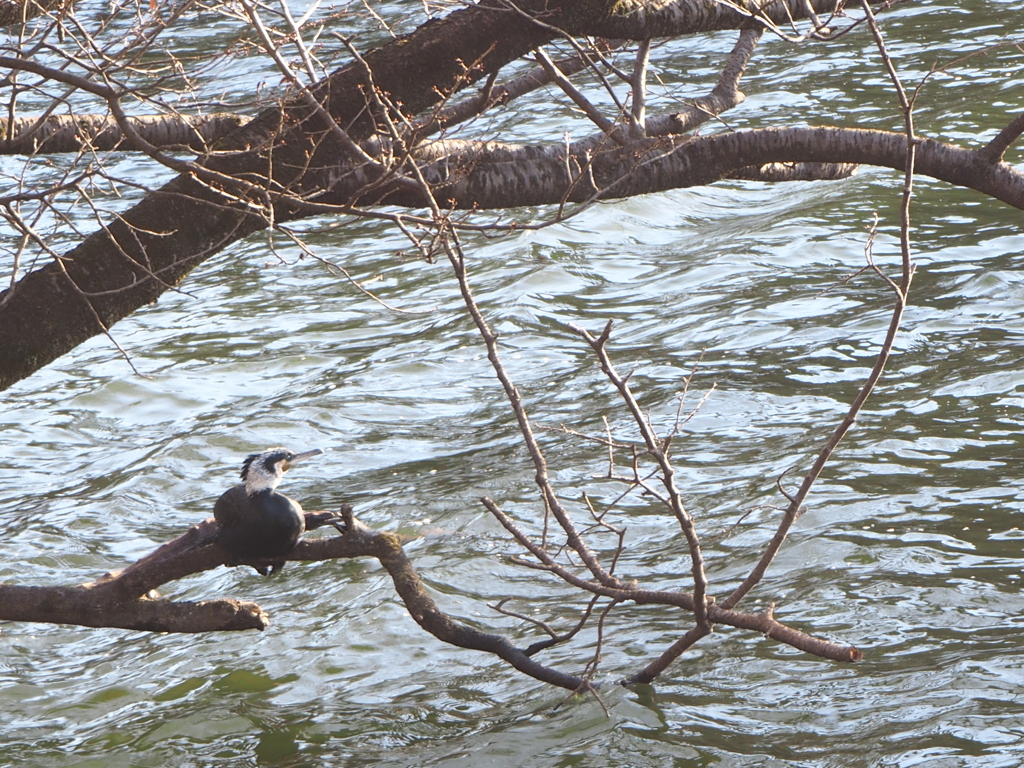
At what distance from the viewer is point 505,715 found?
473cm

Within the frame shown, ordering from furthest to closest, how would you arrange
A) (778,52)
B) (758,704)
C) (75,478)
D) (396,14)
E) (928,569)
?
1. (396,14)
2. (778,52)
3. (75,478)
4. (928,569)
5. (758,704)

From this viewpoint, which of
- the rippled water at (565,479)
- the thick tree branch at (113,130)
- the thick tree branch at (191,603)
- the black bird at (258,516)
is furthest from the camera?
the thick tree branch at (113,130)

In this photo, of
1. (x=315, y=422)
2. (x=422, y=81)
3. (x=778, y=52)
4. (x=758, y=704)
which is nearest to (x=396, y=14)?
(x=778, y=52)

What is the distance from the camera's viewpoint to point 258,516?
12.8 feet

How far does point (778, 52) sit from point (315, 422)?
8.27 metres

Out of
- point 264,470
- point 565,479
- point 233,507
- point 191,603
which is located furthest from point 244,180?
point 565,479

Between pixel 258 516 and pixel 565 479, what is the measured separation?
9.80ft

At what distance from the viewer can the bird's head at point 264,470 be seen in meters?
3.96

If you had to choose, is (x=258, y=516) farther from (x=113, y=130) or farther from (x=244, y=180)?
(x=113, y=130)

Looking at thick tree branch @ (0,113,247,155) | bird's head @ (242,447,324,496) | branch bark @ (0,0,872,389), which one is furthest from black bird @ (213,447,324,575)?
thick tree branch @ (0,113,247,155)

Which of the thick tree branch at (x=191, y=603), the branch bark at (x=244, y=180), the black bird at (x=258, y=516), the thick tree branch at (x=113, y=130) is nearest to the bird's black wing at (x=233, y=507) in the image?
the black bird at (x=258, y=516)

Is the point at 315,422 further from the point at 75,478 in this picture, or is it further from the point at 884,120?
the point at 884,120

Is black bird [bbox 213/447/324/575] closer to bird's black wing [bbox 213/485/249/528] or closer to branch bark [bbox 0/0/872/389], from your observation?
bird's black wing [bbox 213/485/249/528]

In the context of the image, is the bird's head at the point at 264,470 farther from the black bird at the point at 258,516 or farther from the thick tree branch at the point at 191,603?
the thick tree branch at the point at 191,603
